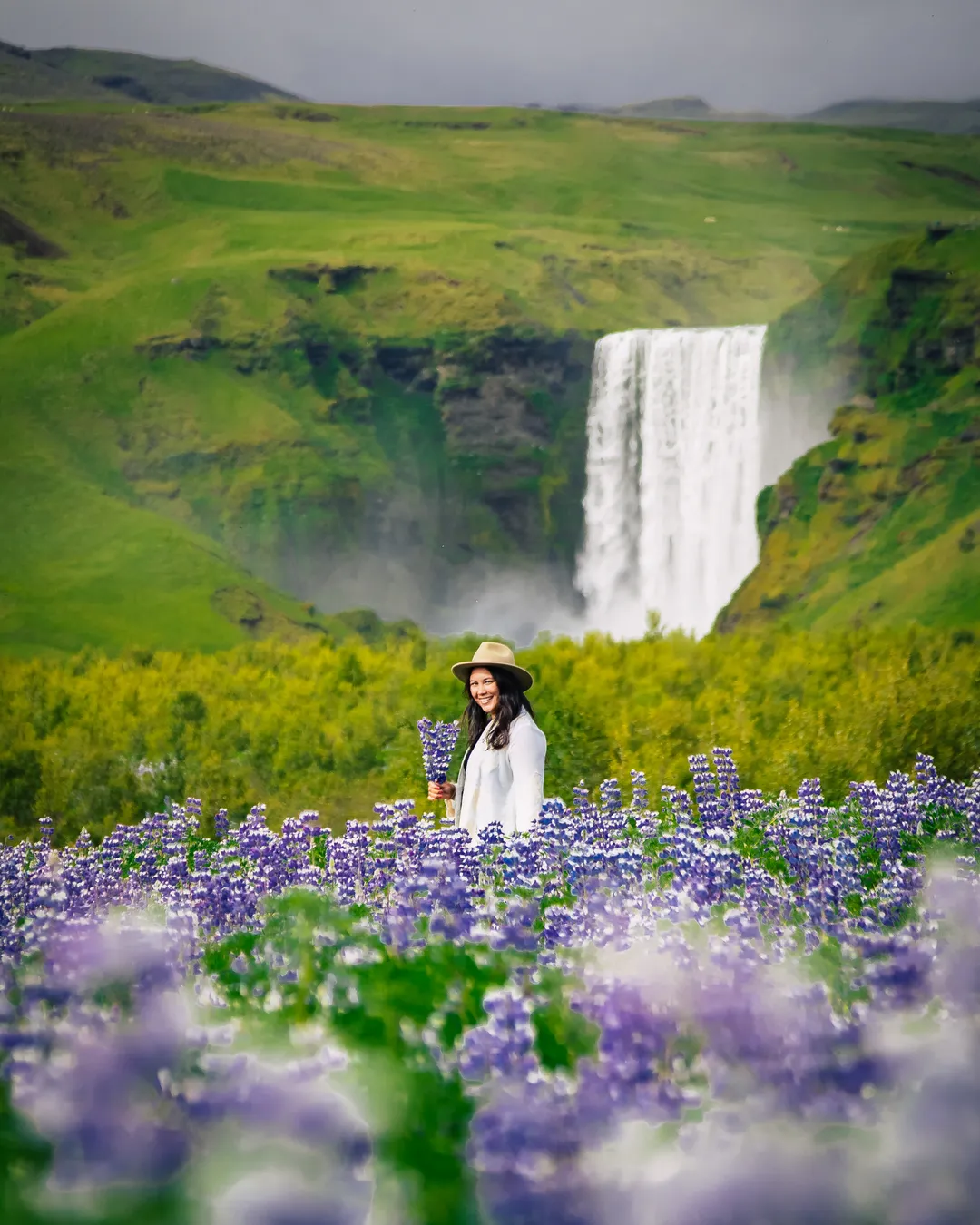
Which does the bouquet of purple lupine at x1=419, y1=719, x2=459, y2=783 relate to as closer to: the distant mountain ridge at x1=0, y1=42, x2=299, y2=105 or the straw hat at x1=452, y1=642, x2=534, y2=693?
the straw hat at x1=452, y1=642, x2=534, y2=693

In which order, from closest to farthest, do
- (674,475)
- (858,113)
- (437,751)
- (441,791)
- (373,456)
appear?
(441,791), (437,751), (858,113), (674,475), (373,456)

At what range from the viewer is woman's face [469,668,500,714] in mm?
4098

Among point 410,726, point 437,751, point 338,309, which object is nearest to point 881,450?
point 338,309

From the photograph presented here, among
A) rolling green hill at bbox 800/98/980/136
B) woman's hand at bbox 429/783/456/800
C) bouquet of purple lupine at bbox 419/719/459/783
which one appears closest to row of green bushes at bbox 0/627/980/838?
bouquet of purple lupine at bbox 419/719/459/783

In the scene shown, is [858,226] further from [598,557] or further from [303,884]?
[303,884]

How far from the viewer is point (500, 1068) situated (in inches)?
80.3

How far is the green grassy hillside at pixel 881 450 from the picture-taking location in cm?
1377

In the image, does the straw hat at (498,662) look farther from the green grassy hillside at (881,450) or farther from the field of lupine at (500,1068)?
the green grassy hillside at (881,450)

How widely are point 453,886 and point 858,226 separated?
48.7 ft

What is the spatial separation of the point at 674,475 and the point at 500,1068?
16.8 meters

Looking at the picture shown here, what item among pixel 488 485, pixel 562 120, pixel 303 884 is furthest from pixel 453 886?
pixel 488 485

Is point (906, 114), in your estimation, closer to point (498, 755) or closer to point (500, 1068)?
point (498, 755)

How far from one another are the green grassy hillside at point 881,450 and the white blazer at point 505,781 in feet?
30.7

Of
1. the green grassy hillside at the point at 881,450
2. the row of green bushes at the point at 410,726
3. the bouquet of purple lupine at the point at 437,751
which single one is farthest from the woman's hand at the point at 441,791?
the green grassy hillside at the point at 881,450
